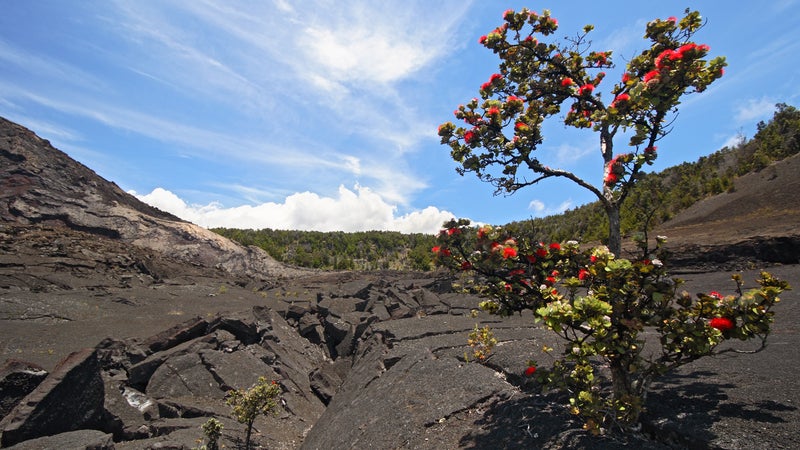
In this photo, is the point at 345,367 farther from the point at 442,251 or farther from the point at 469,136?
the point at 469,136

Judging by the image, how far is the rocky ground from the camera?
4.46 m

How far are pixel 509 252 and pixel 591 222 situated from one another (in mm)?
34926

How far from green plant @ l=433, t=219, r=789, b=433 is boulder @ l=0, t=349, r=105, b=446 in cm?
716

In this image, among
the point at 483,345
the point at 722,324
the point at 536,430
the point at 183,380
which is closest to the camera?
the point at 722,324

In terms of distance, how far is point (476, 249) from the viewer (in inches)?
176

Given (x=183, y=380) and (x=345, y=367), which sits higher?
(x=183, y=380)

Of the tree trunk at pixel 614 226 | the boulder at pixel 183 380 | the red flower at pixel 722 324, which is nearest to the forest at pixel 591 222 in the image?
the tree trunk at pixel 614 226

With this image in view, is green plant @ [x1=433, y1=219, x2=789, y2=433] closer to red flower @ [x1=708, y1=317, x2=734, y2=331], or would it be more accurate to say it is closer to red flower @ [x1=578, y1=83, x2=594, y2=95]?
red flower @ [x1=708, y1=317, x2=734, y2=331]

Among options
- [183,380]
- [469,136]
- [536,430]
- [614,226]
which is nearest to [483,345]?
[536,430]

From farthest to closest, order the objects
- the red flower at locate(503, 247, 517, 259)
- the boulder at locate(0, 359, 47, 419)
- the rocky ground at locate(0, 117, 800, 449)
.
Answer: the boulder at locate(0, 359, 47, 419)
the rocky ground at locate(0, 117, 800, 449)
the red flower at locate(503, 247, 517, 259)

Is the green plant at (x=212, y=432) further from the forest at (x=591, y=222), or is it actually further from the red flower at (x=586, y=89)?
the red flower at (x=586, y=89)

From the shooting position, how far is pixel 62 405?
21.3ft

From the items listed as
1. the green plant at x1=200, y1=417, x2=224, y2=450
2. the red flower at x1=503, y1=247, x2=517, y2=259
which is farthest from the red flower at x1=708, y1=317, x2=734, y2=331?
the green plant at x1=200, y1=417, x2=224, y2=450

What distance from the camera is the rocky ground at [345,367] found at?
176 inches
